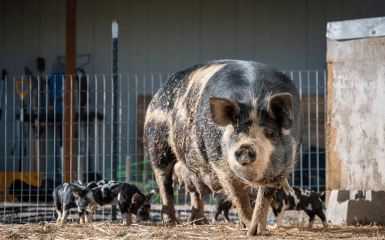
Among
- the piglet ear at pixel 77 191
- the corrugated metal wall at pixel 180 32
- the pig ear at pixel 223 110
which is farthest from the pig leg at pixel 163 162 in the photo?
the corrugated metal wall at pixel 180 32

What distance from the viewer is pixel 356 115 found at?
5.54 meters

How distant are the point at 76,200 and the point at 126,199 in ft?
1.91

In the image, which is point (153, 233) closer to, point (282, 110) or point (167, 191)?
point (167, 191)

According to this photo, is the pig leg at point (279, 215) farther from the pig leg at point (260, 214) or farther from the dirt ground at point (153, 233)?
the pig leg at point (260, 214)

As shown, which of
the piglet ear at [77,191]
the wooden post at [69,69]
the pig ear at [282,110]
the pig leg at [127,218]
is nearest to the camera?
the pig ear at [282,110]

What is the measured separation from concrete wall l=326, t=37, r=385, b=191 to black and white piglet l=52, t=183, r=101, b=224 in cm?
259

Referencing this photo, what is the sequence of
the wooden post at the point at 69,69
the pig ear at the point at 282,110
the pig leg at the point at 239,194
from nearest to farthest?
the pig ear at the point at 282,110, the pig leg at the point at 239,194, the wooden post at the point at 69,69

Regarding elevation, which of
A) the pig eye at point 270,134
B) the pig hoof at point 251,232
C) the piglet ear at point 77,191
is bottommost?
the pig hoof at point 251,232

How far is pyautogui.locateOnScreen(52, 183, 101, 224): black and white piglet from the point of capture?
5.21 m

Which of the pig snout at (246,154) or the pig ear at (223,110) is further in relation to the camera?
the pig ear at (223,110)

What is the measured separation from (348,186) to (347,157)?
31cm

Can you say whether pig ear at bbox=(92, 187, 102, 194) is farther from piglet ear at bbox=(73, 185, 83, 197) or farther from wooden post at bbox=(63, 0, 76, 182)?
wooden post at bbox=(63, 0, 76, 182)

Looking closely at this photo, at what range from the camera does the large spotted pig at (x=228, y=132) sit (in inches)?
137

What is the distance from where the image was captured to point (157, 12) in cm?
1018
